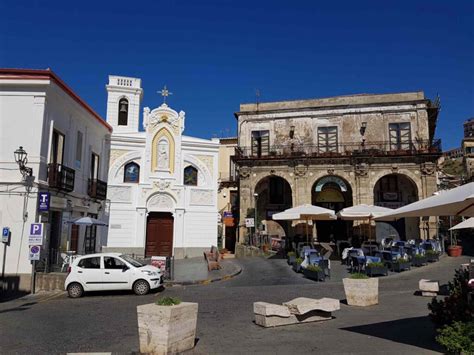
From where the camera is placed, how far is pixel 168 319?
5.65 meters

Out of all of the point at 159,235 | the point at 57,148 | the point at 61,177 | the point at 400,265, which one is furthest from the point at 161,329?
the point at 159,235

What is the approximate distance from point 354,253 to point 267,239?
1111 cm

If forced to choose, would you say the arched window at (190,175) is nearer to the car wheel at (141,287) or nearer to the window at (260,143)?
the window at (260,143)

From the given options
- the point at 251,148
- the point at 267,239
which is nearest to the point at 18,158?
the point at 267,239

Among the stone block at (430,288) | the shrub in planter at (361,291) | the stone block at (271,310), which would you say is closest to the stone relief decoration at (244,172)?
the stone block at (430,288)

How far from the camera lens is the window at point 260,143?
3083cm

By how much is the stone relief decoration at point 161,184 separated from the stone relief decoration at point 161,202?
1.41ft

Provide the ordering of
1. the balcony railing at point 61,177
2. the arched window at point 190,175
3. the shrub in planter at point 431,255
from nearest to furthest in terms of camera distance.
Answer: the balcony railing at point 61,177, the shrub in planter at point 431,255, the arched window at point 190,175

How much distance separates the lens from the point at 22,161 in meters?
14.1

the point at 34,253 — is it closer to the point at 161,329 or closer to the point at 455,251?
the point at 161,329

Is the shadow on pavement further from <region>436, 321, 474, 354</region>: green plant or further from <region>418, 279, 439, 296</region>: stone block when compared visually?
<region>418, 279, 439, 296</region>: stone block

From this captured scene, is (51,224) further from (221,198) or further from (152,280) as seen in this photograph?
(221,198)

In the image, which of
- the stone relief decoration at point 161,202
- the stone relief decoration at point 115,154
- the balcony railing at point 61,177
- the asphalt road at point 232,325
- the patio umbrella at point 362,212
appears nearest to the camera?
the asphalt road at point 232,325

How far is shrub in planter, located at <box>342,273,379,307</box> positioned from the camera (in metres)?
9.67
